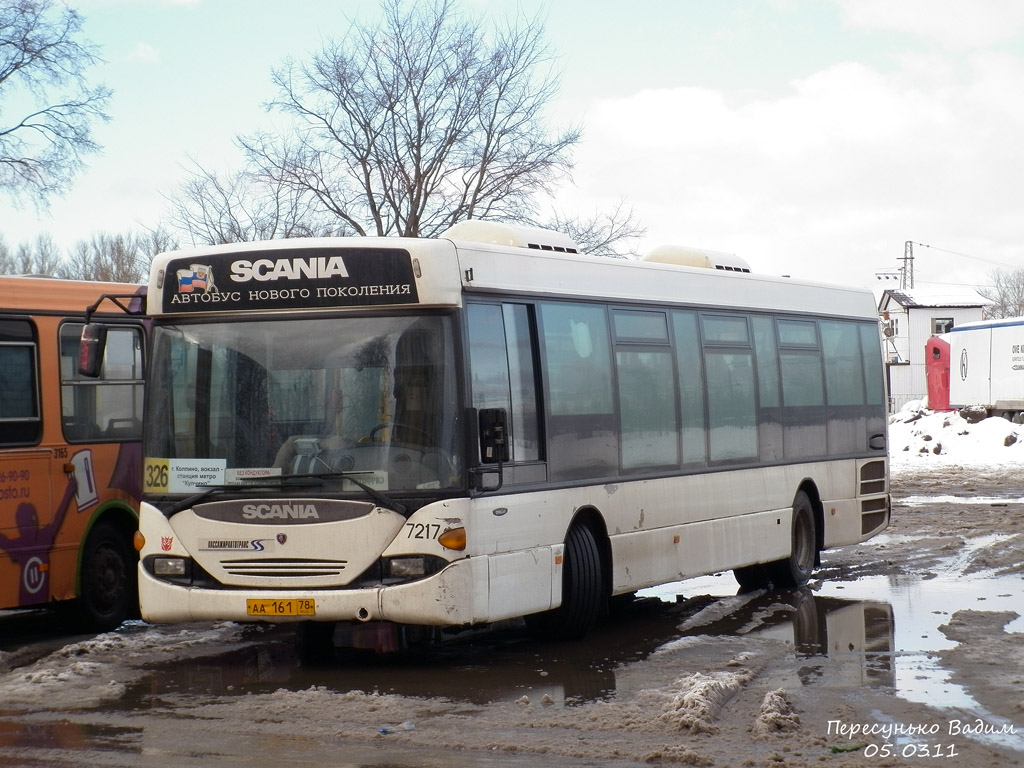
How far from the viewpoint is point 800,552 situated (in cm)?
1461

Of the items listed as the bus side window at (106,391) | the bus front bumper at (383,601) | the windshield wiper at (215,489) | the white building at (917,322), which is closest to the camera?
the bus front bumper at (383,601)

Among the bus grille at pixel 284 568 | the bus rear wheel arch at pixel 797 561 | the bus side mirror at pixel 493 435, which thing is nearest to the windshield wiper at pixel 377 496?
the bus grille at pixel 284 568

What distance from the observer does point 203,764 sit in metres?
7.00

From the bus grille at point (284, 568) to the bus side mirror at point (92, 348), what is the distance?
1.57 m

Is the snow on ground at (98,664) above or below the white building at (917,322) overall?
below

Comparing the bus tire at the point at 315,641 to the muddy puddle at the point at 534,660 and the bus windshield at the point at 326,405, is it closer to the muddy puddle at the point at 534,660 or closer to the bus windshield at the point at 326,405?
the muddy puddle at the point at 534,660

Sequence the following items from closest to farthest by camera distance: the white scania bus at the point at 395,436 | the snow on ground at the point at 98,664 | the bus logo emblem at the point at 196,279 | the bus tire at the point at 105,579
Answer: the snow on ground at the point at 98,664
the white scania bus at the point at 395,436
the bus logo emblem at the point at 196,279
the bus tire at the point at 105,579

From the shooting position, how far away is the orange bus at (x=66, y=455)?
11.2m

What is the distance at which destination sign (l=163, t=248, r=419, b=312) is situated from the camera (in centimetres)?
959

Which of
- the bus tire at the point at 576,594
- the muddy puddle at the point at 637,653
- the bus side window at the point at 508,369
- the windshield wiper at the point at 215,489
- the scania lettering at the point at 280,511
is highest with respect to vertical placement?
the bus side window at the point at 508,369

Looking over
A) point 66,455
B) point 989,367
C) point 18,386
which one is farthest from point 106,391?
point 989,367

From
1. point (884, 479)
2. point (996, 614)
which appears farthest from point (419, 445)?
point (884, 479)

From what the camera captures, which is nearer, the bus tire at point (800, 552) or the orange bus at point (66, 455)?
the orange bus at point (66, 455)

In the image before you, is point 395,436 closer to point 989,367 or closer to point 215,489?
point 215,489
